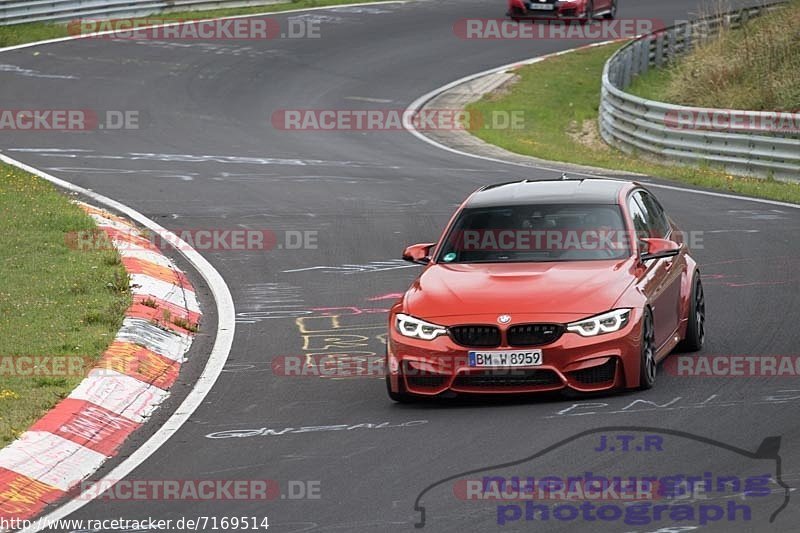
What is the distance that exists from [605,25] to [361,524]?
38.9 meters

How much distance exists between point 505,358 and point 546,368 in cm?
29

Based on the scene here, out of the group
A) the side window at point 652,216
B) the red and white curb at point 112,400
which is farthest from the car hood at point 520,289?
the red and white curb at point 112,400

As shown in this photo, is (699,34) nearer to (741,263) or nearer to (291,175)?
(291,175)

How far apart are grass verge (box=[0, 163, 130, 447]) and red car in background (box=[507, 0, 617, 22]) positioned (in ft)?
86.8

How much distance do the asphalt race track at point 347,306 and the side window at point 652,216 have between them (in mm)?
1018

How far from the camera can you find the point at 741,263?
1588cm

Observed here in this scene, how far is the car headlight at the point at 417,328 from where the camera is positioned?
1042cm

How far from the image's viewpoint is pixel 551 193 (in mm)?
11930

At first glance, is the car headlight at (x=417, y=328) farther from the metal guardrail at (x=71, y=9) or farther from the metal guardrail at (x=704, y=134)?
the metal guardrail at (x=71, y=9)

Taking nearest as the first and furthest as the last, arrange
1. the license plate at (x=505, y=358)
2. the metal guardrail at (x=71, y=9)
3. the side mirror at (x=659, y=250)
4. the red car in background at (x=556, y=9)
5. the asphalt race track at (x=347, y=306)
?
the asphalt race track at (x=347, y=306)
the license plate at (x=505, y=358)
the side mirror at (x=659, y=250)
the metal guardrail at (x=71, y=9)
the red car in background at (x=556, y=9)

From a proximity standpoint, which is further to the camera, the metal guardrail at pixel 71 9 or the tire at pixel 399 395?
the metal guardrail at pixel 71 9

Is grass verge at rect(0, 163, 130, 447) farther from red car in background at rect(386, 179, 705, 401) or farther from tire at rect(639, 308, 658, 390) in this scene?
tire at rect(639, 308, 658, 390)

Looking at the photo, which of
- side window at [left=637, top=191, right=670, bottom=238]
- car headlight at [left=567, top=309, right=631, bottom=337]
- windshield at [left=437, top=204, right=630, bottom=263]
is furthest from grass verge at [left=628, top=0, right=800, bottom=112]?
car headlight at [left=567, top=309, right=631, bottom=337]

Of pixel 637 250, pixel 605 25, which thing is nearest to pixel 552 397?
pixel 637 250
